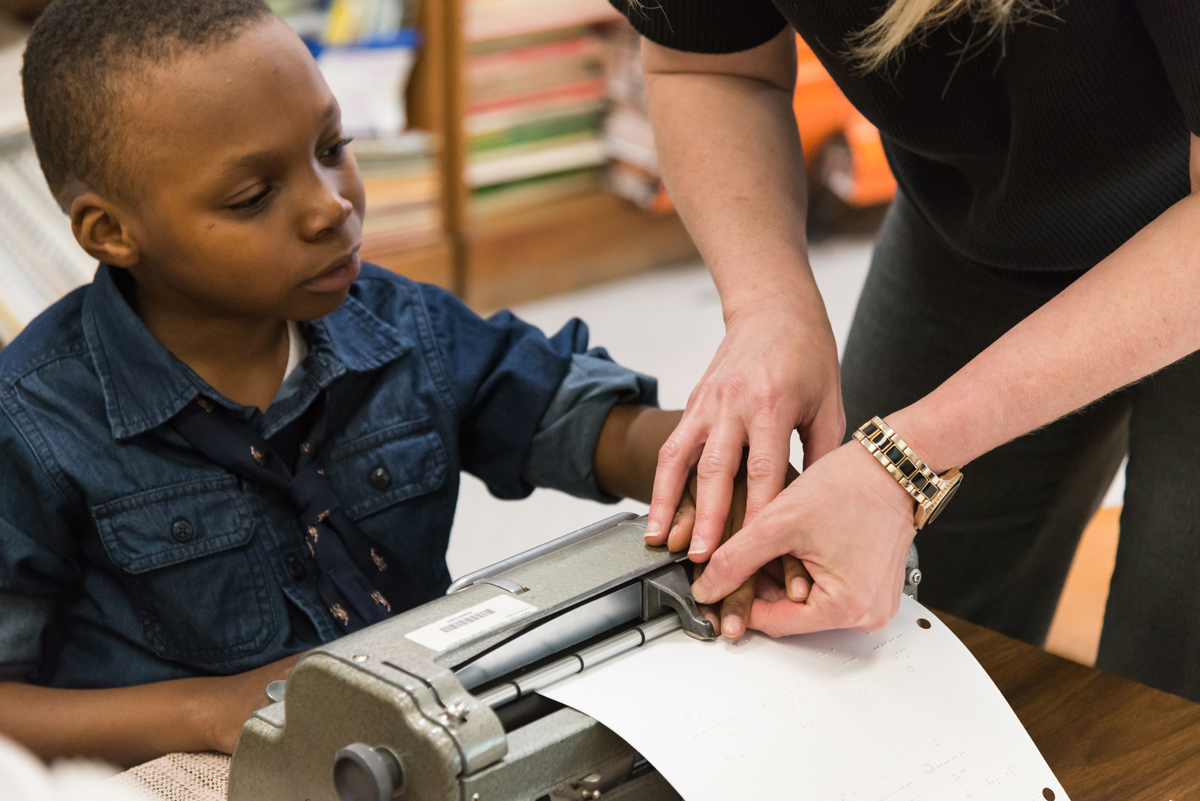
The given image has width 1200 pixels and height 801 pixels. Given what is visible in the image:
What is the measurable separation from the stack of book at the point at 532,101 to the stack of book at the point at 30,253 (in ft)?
3.92

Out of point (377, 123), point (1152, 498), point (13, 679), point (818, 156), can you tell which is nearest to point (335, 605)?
point (13, 679)

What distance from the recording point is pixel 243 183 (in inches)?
37.1

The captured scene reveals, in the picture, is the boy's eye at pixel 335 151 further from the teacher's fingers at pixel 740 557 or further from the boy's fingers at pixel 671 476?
the teacher's fingers at pixel 740 557

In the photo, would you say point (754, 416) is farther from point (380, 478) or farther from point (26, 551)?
point (26, 551)

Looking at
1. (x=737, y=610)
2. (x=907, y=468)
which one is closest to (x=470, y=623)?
(x=737, y=610)

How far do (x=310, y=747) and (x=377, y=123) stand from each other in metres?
2.37

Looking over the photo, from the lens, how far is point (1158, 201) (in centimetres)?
95

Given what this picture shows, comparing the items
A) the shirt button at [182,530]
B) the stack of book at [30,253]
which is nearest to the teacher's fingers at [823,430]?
the shirt button at [182,530]

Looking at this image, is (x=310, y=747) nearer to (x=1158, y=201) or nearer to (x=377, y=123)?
(x=1158, y=201)

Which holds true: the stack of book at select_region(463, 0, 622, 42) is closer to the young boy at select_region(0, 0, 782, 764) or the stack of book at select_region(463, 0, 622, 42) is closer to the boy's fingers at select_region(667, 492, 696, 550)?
the young boy at select_region(0, 0, 782, 764)

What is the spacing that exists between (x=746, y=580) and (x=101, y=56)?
66 centimetres

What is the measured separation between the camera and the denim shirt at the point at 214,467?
37.5 inches

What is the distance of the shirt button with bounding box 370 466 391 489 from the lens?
1083mm

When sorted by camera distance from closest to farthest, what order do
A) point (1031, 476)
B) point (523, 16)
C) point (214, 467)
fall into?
1. point (214, 467)
2. point (1031, 476)
3. point (523, 16)
